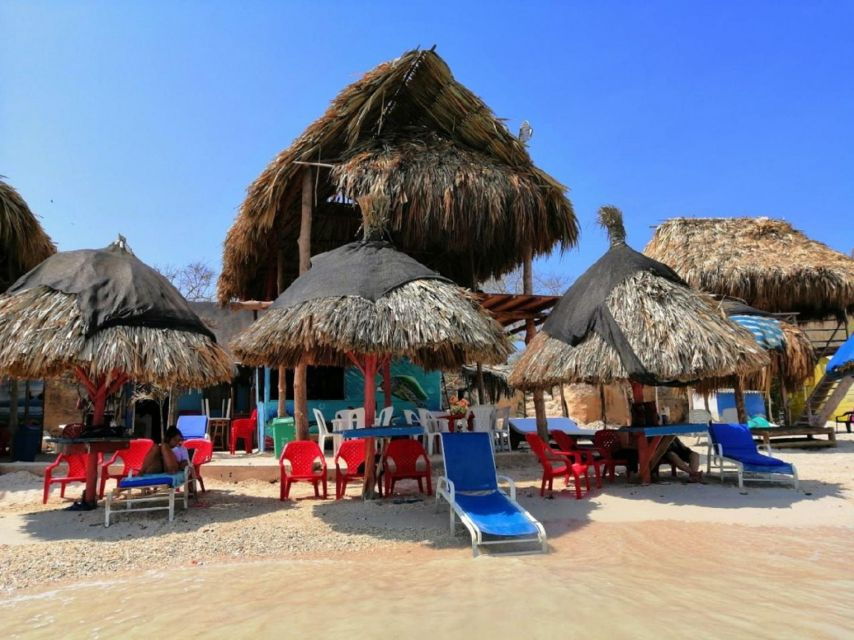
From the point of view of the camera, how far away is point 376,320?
239 inches

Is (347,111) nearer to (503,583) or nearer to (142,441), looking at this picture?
(142,441)

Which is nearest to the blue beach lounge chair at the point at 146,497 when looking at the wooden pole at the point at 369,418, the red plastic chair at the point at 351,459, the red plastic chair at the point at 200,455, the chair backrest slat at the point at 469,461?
the red plastic chair at the point at 200,455

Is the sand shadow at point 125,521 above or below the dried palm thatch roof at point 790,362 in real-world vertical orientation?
below

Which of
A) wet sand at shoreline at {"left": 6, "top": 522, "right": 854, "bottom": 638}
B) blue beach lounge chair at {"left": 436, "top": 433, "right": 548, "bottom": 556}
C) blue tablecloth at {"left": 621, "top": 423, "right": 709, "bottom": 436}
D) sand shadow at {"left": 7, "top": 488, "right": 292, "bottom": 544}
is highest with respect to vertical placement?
blue tablecloth at {"left": 621, "top": 423, "right": 709, "bottom": 436}

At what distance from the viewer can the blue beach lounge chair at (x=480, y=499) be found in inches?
203

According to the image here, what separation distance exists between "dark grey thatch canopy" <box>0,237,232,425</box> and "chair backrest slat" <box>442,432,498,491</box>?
2.87 meters

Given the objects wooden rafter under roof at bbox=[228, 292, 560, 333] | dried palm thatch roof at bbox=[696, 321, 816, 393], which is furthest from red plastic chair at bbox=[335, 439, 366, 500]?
dried palm thatch roof at bbox=[696, 321, 816, 393]

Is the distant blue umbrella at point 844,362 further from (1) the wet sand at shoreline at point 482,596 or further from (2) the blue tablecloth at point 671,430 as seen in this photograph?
(1) the wet sand at shoreline at point 482,596

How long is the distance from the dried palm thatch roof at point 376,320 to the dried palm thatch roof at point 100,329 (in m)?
0.63

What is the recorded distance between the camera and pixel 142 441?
26.6ft

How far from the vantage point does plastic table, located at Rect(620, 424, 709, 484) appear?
7684 mm

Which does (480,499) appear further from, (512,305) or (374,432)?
(512,305)

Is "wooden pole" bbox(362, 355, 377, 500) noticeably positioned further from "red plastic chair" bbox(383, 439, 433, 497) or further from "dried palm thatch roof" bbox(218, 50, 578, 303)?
"dried palm thatch roof" bbox(218, 50, 578, 303)

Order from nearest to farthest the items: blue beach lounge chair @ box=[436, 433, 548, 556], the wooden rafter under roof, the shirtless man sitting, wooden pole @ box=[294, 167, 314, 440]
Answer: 1. blue beach lounge chair @ box=[436, 433, 548, 556]
2. the shirtless man sitting
3. wooden pole @ box=[294, 167, 314, 440]
4. the wooden rafter under roof
